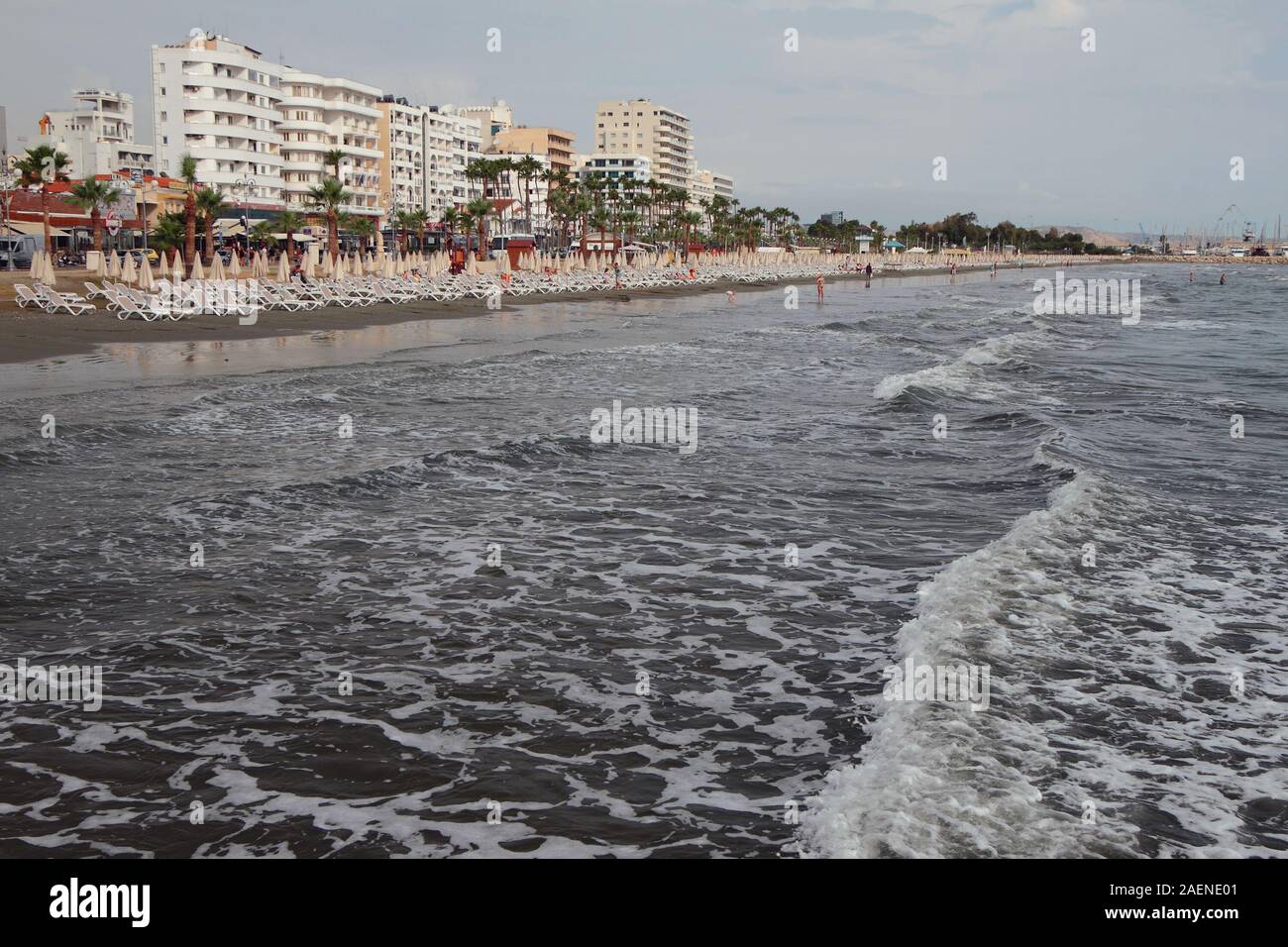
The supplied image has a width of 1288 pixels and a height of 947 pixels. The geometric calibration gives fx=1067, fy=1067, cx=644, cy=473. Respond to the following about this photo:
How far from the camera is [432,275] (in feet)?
158

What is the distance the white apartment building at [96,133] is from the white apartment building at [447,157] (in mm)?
28187

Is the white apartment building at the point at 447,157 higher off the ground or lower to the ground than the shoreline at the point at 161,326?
higher

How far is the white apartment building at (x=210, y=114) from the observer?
81.2 metres

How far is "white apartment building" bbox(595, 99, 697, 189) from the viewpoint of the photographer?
607ft

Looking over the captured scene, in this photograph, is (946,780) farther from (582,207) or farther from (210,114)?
(210,114)

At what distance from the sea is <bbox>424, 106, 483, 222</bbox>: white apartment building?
104 meters

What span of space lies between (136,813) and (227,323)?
2892 cm

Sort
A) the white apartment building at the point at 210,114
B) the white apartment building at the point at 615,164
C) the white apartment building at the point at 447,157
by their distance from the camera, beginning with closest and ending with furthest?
1. the white apartment building at the point at 210,114
2. the white apartment building at the point at 447,157
3. the white apartment building at the point at 615,164

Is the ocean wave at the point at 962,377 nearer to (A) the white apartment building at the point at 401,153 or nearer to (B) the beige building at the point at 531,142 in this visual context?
(A) the white apartment building at the point at 401,153

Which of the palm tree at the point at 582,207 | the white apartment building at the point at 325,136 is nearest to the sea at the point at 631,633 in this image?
the palm tree at the point at 582,207

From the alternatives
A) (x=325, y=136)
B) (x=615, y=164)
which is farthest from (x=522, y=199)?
(x=325, y=136)

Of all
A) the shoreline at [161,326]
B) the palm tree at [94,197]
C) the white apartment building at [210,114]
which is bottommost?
the shoreline at [161,326]

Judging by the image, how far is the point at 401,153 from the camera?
365ft
